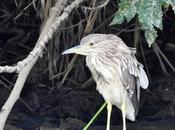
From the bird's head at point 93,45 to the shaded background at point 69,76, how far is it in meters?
0.34

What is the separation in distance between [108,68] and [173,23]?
5.46 ft

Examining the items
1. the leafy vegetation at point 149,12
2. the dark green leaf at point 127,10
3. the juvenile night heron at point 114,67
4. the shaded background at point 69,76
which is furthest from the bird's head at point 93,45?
the leafy vegetation at point 149,12

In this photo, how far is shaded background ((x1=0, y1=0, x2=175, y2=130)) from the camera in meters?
5.01

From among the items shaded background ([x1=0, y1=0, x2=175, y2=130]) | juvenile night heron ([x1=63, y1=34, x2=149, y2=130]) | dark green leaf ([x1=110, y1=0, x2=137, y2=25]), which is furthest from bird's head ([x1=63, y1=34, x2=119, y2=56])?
dark green leaf ([x1=110, y1=0, x2=137, y2=25])

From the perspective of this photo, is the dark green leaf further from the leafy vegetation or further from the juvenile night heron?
the juvenile night heron

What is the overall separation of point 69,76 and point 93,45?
52.0 inches

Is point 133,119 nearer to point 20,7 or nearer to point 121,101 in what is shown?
point 121,101

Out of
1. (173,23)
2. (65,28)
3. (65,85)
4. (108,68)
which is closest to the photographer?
(108,68)

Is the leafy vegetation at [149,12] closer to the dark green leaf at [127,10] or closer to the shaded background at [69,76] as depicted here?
the dark green leaf at [127,10]

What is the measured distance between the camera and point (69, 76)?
5.61 m

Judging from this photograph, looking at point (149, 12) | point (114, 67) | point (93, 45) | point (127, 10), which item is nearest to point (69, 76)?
point (114, 67)

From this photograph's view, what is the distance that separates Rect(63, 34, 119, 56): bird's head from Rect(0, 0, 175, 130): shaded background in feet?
1.12

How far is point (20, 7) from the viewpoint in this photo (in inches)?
220

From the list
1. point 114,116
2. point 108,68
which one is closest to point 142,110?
point 114,116
